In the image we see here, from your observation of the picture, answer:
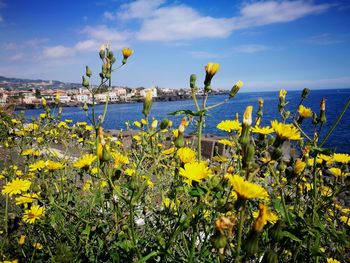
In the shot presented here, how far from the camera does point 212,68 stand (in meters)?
1.76

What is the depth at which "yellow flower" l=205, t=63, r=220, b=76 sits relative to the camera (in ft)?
5.77

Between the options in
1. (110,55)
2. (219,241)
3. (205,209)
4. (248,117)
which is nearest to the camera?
(219,241)

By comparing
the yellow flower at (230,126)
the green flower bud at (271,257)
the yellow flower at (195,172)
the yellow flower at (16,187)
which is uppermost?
the yellow flower at (230,126)

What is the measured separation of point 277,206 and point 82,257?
1296mm

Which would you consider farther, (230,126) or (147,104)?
(230,126)

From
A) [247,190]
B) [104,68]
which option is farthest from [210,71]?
[104,68]

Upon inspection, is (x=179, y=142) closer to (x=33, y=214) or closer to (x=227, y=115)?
(x=33, y=214)

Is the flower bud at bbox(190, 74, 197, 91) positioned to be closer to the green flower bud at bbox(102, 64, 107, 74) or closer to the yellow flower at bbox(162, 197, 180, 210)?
the yellow flower at bbox(162, 197, 180, 210)

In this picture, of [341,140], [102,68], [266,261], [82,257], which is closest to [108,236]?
[82,257]

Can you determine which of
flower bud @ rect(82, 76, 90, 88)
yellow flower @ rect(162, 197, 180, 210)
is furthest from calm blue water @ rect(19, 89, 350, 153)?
flower bud @ rect(82, 76, 90, 88)

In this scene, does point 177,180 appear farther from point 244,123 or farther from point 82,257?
point 82,257

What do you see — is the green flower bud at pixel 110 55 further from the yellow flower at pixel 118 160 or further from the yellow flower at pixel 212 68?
the yellow flower at pixel 212 68

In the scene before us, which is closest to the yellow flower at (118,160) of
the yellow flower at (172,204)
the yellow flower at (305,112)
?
the yellow flower at (172,204)

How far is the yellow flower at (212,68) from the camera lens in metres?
1.76
